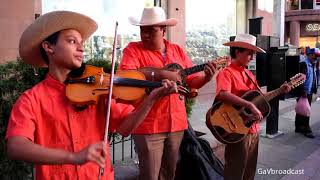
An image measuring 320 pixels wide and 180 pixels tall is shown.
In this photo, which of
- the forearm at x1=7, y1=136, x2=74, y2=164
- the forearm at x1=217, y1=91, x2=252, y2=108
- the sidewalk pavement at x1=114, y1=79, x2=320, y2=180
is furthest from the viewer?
the sidewalk pavement at x1=114, y1=79, x2=320, y2=180

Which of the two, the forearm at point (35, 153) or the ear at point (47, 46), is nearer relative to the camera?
the forearm at point (35, 153)

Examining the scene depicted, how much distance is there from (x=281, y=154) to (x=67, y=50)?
5.04 metres

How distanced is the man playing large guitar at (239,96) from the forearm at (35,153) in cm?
215

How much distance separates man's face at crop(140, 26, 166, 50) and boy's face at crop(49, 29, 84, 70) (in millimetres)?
1284

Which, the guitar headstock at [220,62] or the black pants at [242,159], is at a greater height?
the guitar headstock at [220,62]

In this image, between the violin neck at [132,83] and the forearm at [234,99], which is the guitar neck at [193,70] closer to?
the forearm at [234,99]

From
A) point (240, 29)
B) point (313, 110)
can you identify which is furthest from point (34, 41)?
point (240, 29)

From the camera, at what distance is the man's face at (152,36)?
3059 mm

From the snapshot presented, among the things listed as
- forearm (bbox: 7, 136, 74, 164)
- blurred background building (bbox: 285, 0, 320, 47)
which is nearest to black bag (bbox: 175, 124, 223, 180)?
forearm (bbox: 7, 136, 74, 164)

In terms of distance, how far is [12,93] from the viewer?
10.7ft

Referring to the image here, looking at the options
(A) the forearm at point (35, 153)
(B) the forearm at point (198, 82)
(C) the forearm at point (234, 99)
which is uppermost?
(B) the forearm at point (198, 82)

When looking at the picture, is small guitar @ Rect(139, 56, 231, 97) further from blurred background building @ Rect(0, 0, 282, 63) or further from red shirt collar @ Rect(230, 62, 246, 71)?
blurred background building @ Rect(0, 0, 282, 63)

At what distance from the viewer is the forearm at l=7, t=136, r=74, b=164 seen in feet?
4.93

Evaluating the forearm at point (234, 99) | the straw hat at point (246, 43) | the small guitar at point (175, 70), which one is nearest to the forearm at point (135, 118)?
the small guitar at point (175, 70)
